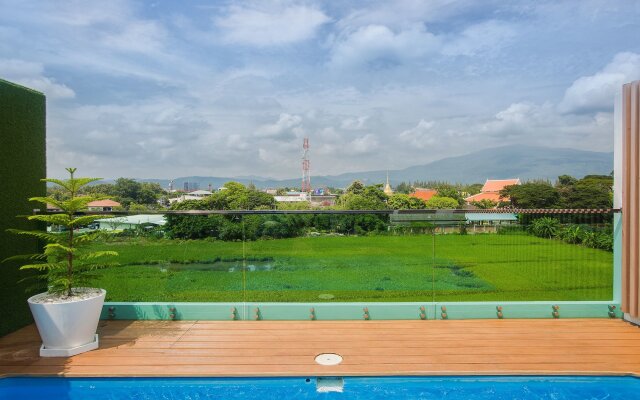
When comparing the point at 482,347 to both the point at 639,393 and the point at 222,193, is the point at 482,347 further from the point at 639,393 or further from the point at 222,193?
the point at 222,193

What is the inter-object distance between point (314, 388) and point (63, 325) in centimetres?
188

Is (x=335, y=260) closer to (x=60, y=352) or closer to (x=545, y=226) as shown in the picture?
(x=545, y=226)

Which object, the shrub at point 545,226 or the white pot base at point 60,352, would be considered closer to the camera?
the white pot base at point 60,352

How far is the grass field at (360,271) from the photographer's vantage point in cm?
409

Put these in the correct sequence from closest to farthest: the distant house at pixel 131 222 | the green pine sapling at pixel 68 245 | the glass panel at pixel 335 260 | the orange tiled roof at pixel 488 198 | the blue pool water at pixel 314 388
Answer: the blue pool water at pixel 314 388
the green pine sapling at pixel 68 245
the distant house at pixel 131 222
the glass panel at pixel 335 260
the orange tiled roof at pixel 488 198

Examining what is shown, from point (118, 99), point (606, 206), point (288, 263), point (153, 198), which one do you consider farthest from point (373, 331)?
point (118, 99)

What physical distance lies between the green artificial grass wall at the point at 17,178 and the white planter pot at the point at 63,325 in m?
0.66

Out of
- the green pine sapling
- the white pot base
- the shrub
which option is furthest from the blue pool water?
the shrub

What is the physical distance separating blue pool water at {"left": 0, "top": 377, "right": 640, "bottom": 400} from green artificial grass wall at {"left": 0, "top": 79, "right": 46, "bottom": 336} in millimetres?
1134

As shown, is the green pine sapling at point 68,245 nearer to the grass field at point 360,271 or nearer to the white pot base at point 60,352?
the white pot base at point 60,352

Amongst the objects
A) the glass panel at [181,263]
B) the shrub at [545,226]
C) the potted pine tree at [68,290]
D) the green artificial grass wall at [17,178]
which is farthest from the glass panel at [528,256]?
the green artificial grass wall at [17,178]

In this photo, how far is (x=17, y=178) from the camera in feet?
12.1

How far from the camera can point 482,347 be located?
3.18 meters

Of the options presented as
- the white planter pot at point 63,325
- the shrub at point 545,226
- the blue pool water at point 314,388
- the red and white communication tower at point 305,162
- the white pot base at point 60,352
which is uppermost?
the red and white communication tower at point 305,162
